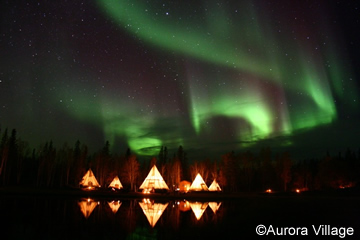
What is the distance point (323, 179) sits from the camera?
78.4 metres

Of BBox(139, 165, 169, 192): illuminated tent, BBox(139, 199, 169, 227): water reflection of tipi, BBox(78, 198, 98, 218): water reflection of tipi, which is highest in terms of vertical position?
BBox(139, 165, 169, 192): illuminated tent

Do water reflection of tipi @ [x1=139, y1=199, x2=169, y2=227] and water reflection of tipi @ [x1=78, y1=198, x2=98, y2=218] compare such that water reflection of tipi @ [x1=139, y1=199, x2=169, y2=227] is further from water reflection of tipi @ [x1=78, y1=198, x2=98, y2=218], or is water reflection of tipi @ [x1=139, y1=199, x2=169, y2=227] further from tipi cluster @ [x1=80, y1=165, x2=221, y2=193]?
tipi cluster @ [x1=80, y1=165, x2=221, y2=193]

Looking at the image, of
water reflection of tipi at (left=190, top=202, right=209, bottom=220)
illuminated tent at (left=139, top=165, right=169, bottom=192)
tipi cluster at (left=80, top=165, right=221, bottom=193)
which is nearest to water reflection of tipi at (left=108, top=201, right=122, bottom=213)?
water reflection of tipi at (left=190, top=202, right=209, bottom=220)

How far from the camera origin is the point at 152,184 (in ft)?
152

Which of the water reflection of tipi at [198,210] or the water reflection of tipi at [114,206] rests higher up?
the water reflection of tipi at [114,206]

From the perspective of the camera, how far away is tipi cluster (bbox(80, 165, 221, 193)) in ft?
152

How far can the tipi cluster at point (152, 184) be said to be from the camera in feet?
152

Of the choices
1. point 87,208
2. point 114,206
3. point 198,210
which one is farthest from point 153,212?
point 87,208

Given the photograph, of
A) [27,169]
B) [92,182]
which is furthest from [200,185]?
[27,169]

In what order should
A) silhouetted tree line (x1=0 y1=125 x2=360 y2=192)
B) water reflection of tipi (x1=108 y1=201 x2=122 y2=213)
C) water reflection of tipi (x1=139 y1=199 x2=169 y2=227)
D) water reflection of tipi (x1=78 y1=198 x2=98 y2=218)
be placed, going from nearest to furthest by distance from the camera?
water reflection of tipi (x1=139 y1=199 x2=169 y2=227), water reflection of tipi (x1=78 y1=198 x2=98 y2=218), water reflection of tipi (x1=108 y1=201 x2=122 y2=213), silhouetted tree line (x1=0 y1=125 x2=360 y2=192)

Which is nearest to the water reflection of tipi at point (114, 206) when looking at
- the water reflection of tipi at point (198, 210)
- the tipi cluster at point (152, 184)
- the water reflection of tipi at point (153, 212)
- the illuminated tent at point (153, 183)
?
the water reflection of tipi at point (153, 212)

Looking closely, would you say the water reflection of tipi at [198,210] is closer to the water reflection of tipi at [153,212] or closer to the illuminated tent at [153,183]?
the water reflection of tipi at [153,212]

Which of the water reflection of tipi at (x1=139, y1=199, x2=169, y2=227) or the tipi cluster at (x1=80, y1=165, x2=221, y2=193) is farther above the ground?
the tipi cluster at (x1=80, y1=165, x2=221, y2=193)

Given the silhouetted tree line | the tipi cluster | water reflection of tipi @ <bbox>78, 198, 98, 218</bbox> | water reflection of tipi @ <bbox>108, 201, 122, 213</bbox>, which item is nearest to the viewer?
water reflection of tipi @ <bbox>78, 198, 98, 218</bbox>
